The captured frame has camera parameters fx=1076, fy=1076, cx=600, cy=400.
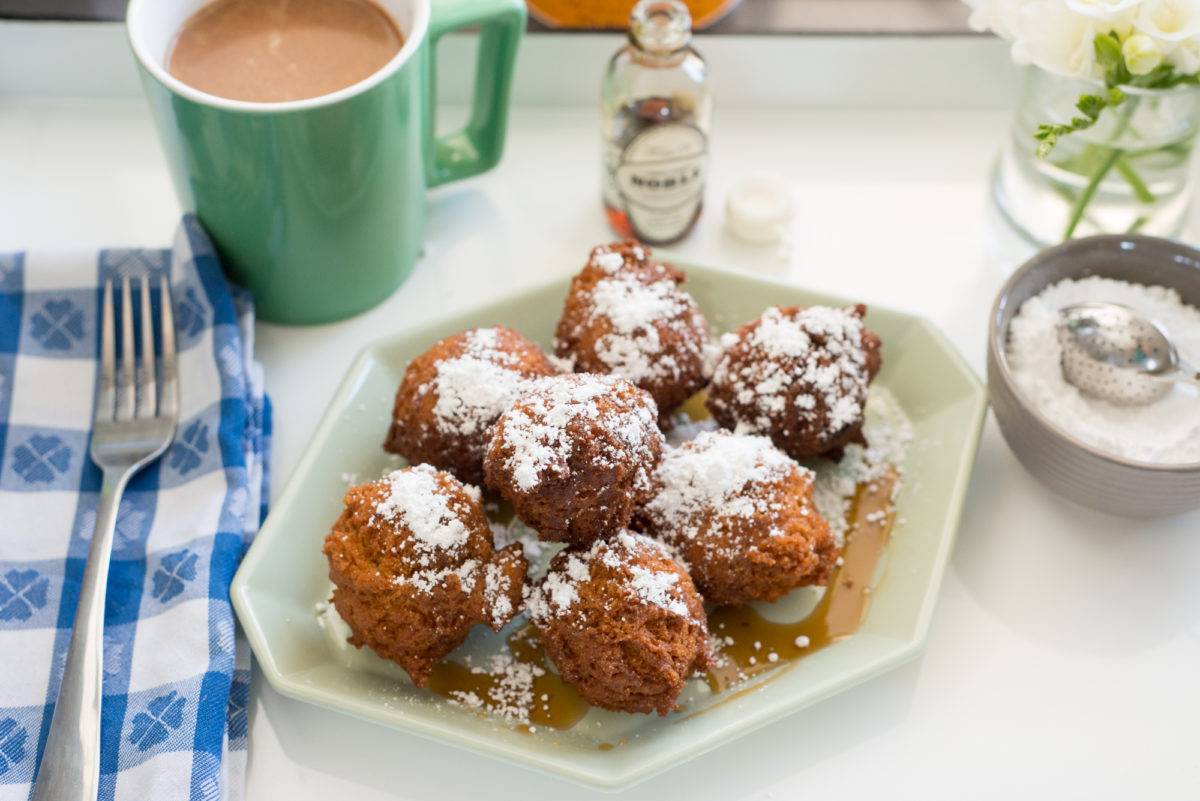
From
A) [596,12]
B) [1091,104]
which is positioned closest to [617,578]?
[1091,104]

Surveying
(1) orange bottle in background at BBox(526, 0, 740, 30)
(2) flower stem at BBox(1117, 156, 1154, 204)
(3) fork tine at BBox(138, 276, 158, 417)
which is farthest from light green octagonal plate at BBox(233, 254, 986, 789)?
(1) orange bottle in background at BBox(526, 0, 740, 30)

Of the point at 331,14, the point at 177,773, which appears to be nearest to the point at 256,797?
the point at 177,773

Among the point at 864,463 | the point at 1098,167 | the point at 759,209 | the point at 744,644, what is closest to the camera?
the point at 744,644

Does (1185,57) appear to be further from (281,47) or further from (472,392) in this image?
(281,47)

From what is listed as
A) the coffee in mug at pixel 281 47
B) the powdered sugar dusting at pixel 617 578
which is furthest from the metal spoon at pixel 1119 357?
the coffee in mug at pixel 281 47

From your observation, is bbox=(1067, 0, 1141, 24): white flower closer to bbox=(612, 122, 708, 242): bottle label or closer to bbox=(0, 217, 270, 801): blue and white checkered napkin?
bbox=(612, 122, 708, 242): bottle label

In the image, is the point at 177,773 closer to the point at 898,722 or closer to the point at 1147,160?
the point at 898,722
